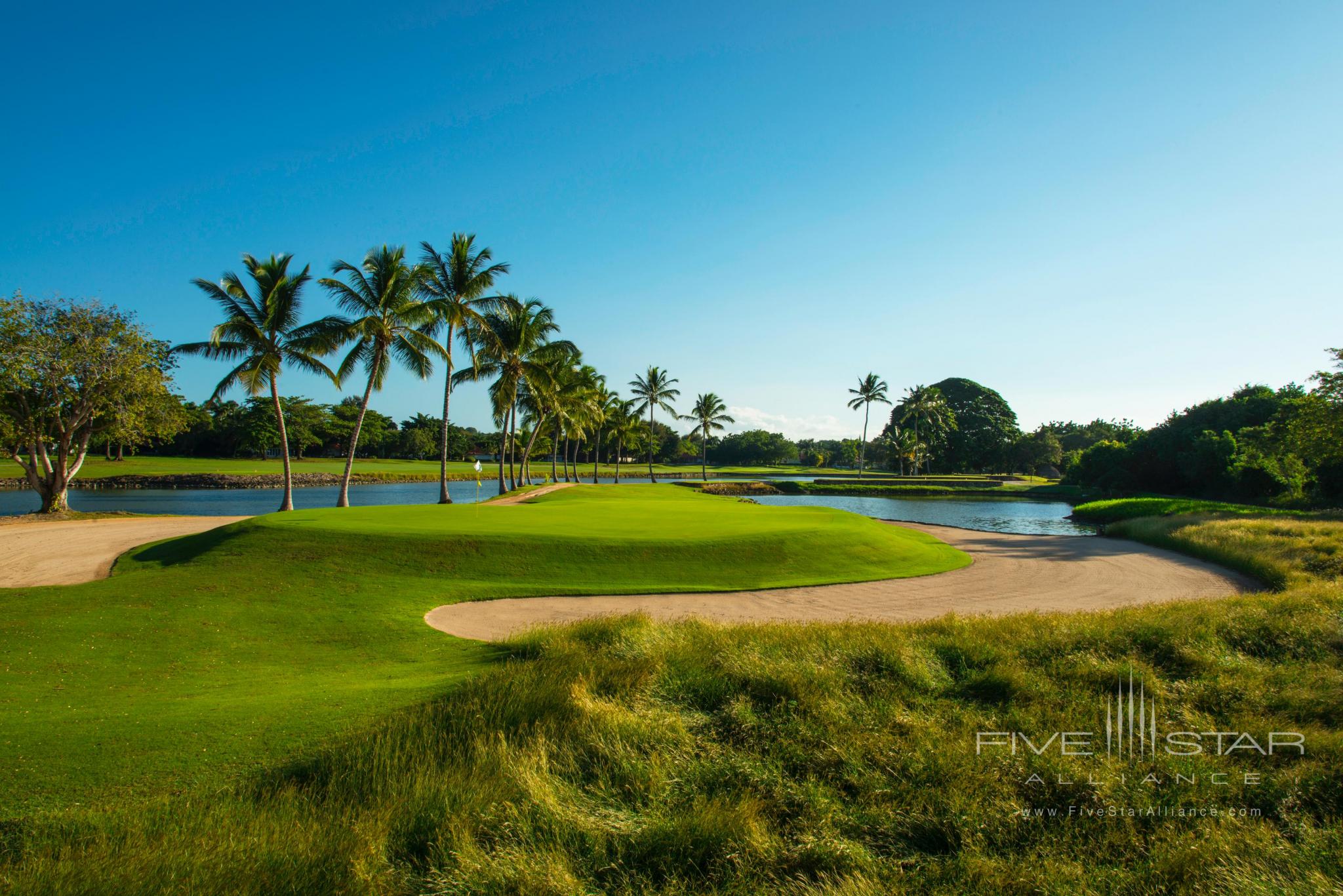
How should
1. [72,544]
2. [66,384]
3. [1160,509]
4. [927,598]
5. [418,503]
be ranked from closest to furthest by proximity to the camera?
[927,598] < [72,544] < [66,384] < [1160,509] < [418,503]

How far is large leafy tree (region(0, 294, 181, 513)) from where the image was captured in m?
25.6

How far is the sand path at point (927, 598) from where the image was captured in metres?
11.9

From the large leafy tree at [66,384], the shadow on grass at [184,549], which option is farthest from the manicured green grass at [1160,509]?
the large leafy tree at [66,384]

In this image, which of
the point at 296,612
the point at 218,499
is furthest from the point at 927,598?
the point at 218,499

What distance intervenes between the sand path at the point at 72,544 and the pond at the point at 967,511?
31.3m

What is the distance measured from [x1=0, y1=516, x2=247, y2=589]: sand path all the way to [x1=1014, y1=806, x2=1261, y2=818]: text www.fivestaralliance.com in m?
18.3

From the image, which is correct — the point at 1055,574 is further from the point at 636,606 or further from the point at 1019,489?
the point at 1019,489

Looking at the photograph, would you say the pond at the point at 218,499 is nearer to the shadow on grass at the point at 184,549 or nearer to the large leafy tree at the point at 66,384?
the large leafy tree at the point at 66,384

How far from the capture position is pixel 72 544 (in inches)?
785

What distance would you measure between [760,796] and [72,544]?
2588 cm

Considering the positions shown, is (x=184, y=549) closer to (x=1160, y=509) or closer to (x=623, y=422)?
(x=1160, y=509)

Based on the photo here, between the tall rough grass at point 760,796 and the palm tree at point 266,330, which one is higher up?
the palm tree at point 266,330

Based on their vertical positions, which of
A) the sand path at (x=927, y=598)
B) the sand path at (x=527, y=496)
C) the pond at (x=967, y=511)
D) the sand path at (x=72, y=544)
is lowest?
the pond at (x=967, y=511)

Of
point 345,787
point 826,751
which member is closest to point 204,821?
point 345,787
